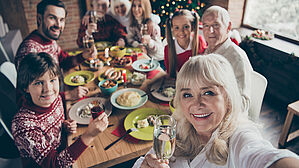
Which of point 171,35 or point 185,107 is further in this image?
point 171,35

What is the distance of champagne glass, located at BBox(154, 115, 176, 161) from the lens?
34.8 inches

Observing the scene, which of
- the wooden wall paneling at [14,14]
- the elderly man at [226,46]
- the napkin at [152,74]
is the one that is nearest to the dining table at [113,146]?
the napkin at [152,74]

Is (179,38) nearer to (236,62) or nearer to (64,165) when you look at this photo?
(236,62)

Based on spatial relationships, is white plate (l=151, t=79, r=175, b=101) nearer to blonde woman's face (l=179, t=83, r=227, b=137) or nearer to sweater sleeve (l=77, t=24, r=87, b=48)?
blonde woman's face (l=179, t=83, r=227, b=137)

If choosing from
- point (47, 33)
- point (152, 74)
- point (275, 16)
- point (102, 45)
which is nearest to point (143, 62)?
point (152, 74)

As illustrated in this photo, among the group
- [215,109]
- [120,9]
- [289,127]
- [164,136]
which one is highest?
[120,9]

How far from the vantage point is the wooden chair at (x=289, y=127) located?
2109 mm

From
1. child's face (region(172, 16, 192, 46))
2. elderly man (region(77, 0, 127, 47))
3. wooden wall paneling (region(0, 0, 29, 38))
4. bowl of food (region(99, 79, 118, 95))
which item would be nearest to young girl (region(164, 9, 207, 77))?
child's face (region(172, 16, 192, 46))

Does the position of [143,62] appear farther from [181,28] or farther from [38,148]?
[38,148]

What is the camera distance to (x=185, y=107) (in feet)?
3.11

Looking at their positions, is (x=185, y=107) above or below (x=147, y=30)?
below

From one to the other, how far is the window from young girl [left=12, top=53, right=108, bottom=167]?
11.7 ft

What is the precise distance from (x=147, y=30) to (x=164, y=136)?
83.7 inches

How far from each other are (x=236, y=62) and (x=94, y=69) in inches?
55.7
